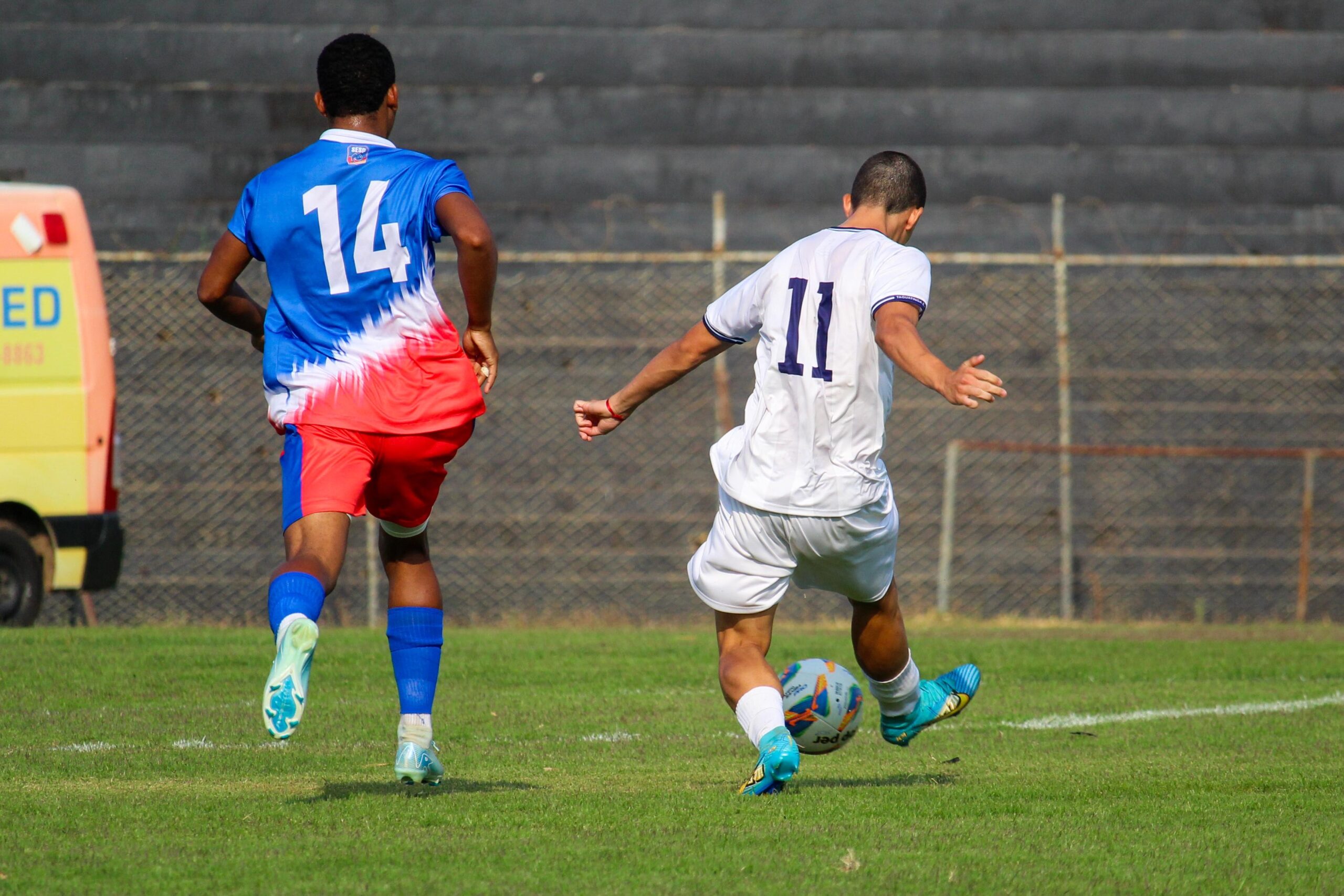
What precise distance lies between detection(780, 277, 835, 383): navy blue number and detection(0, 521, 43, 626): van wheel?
262 inches

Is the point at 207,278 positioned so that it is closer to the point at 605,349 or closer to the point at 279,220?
the point at 279,220

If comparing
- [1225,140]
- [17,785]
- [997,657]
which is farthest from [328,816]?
[1225,140]

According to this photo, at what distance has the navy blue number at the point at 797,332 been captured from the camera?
4359 mm

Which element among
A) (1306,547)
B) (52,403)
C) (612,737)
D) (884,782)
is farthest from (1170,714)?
(52,403)

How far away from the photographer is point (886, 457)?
39.9 ft

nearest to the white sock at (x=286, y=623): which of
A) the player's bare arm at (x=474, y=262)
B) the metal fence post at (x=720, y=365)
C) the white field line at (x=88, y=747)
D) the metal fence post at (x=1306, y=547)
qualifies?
the player's bare arm at (x=474, y=262)

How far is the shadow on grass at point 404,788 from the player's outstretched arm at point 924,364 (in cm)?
152

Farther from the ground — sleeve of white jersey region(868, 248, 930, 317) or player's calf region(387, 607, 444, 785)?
sleeve of white jersey region(868, 248, 930, 317)

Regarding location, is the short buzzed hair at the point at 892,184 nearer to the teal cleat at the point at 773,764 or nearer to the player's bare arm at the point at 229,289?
the teal cleat at the point at 773,764

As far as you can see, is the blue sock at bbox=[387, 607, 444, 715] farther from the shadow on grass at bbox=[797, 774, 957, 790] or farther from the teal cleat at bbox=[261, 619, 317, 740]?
the shadow on grass at bbox=[797, 774, 957, 790]

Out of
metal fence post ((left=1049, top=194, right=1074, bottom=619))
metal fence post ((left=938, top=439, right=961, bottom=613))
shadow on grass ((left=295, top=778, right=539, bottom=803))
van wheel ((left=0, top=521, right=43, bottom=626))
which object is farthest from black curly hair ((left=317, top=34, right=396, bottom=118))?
metal fence post ((left=1049, top=194, right=1074, bottom=619))

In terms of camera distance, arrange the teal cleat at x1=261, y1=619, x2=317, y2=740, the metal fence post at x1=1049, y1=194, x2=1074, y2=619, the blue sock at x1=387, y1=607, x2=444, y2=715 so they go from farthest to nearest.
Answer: the metal fence post at x1=1049, y1=194, x2=1074, y2=619 < the blue sock at x1=387, y1=607, x2=444, y2=715 < the teal cleat at x1=261, y1=619, x2=317, y2=740

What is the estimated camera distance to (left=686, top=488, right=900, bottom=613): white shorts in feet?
14.3

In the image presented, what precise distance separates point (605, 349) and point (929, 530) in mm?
2736
